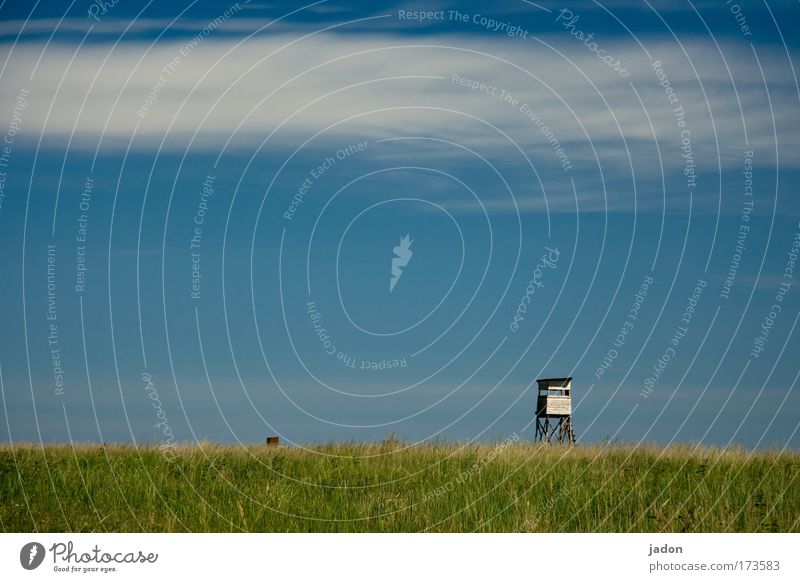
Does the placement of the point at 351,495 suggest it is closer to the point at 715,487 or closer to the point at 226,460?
the point at 226,460

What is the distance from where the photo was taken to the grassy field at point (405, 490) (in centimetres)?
1502
